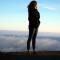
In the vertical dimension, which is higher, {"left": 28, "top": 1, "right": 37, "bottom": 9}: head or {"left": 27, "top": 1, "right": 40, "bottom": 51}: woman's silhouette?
{"left": 28, "top": 1, "right": 37, "bottom": 9}: head

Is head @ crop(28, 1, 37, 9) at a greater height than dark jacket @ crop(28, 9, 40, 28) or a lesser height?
greater

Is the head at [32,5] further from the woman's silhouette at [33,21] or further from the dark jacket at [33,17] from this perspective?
the dark jacket at [33,17]

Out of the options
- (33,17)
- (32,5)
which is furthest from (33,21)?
(32,5)

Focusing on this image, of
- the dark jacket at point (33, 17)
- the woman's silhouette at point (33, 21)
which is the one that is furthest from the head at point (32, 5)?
the dark jacket at point (33, 17)

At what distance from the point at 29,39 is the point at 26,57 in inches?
49.1

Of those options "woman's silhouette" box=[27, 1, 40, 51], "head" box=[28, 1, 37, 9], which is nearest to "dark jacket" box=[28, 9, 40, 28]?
"woman's silhouette" box=[27, 1, 40, 51]

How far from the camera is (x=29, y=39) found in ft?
32.9

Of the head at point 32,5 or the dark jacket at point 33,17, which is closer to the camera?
the head at point 32,5

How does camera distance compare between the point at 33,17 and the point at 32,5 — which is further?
the point at 33,17

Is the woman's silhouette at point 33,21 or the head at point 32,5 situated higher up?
the head at point 32,5

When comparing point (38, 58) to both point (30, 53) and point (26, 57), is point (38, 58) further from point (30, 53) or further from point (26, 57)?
point (30, 53)

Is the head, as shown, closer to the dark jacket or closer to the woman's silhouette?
the woman's silhouette

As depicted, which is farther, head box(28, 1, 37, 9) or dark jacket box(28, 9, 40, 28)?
dark jacket box(28, 9, 40, 28)

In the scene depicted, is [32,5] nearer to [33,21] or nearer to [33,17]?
[33,17]
